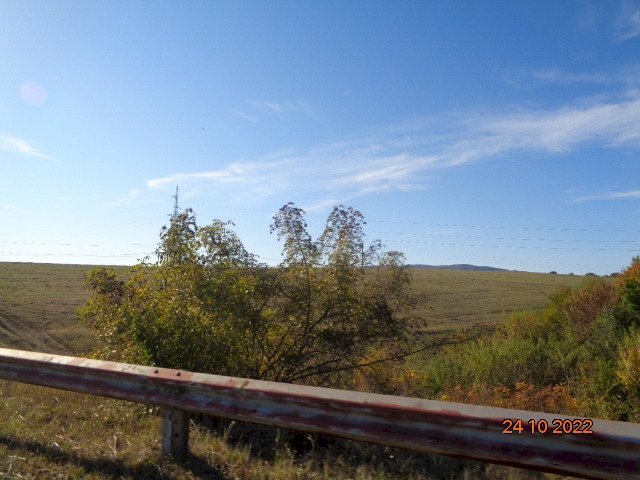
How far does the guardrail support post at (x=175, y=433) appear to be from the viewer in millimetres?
5141

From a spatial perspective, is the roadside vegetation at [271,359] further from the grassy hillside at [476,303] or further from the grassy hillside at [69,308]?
the grassy hillside at [476,303]

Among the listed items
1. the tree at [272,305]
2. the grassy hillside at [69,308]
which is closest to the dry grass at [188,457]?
the tree at [272,305]

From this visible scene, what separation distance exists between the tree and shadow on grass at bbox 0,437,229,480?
2839 mm

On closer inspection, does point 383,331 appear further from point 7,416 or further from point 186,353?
point 7,416

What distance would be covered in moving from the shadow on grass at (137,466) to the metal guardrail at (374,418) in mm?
160

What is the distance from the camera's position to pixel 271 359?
30.9ft

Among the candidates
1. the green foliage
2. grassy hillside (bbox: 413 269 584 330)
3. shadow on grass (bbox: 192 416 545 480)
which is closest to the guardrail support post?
shadow on grass (bbox: 192 416 545 480)

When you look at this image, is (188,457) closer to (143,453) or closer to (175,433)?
(175,433)

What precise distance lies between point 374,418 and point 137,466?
7.00 ft

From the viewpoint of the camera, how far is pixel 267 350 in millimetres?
9438

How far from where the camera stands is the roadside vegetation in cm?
505

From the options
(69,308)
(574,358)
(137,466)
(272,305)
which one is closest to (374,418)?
(137,466)

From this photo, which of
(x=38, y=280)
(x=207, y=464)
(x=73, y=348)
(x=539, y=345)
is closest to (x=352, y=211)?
(x=207, y=464)

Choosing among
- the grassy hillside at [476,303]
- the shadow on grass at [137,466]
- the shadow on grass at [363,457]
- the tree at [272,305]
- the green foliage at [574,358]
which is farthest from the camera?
the grassy hillside at [476,303]
